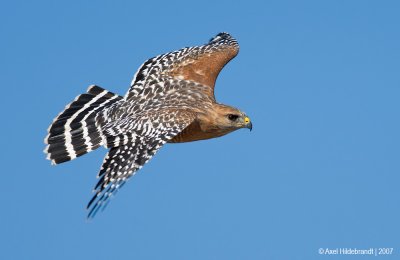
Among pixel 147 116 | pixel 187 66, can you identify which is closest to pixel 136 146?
pixel 147 116

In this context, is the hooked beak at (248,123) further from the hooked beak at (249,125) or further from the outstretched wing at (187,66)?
the outstretched wing at (187,66)

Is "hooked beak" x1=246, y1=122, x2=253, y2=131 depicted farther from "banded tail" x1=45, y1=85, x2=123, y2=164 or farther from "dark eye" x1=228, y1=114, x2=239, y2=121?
"banded tail" x1=45, y1=85, x2=123, y2=164

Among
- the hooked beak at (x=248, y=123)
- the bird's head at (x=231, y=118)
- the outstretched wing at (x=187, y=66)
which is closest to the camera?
the bird's head at (x=231, y=118)

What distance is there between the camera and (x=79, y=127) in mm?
19625

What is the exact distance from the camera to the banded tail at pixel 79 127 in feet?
60.8

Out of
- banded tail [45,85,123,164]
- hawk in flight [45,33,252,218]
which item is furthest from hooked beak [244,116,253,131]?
banded tail [45,85,123,164]

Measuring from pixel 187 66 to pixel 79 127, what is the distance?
3.19 meters

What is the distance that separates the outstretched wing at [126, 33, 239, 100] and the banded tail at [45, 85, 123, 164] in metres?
0.77

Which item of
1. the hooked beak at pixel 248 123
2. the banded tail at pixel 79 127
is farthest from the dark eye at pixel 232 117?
the banded tail at pixel 79 127

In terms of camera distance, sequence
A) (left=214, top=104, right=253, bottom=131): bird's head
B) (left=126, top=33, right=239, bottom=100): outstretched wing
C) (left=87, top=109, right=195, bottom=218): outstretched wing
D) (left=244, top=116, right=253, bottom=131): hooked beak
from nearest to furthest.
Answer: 1. (left=87, top=109, right=195, bottom=218): outstretched wing
2. (left=214, top=104, right=253, bottom=131): bird's head
3. (left=244, top=116, right=253, bottom=131): hooked beak
4. (left=126, top=33, right=239, bottom=100): outstretched wing

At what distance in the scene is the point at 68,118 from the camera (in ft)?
66.1

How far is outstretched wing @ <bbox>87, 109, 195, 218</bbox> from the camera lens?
16.3 metres

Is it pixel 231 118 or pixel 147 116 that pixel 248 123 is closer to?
pixel 231 118

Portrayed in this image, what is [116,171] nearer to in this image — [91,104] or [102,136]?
[102,136]
